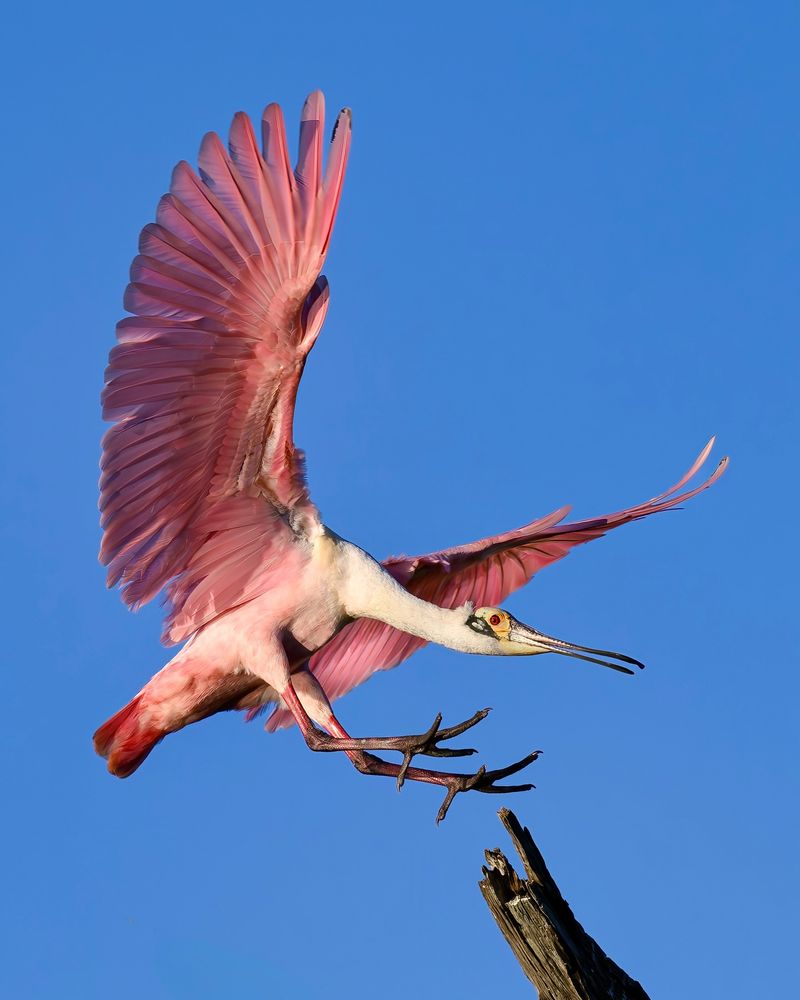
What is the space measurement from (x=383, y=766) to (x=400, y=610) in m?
1.00

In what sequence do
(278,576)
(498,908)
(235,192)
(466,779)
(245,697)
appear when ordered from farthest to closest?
(245,697)
(278,576)
(466,779)
(235,192)
(498,908)

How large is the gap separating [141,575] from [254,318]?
5.95ft

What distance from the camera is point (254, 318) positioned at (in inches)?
325

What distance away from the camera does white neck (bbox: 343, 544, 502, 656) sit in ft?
30.0

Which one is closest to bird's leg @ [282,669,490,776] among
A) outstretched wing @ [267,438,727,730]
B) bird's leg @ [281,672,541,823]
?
bird's leg @ [281,672,541,823]

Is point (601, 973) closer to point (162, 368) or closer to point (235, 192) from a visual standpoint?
point (162, 368)

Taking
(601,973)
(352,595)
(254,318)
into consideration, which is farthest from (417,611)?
(601,973)

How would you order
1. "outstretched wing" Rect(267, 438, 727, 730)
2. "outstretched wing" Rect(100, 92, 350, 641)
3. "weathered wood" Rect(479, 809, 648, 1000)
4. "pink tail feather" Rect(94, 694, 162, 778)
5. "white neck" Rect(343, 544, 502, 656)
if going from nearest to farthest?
"weathered wood" Rect(479, 809, 648, 1000) < "outstretched wing" Rect(100, 92, 350, 641) < "white neck" Rect(343, 544, 502, 656) < "pink tail feather" Rect(94, 694, 162, 778) < "outstretched wing" Rect(267, 438, 727, 730)

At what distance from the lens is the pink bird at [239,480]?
798 cm

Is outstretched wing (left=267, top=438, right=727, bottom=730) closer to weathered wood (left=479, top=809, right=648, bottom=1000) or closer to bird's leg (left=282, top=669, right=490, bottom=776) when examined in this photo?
bird's leg (left=282, top=669, right=490, bottom=776)

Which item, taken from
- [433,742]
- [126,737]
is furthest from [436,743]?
[126,737]

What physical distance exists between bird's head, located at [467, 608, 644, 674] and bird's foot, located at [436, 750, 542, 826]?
3.68 ft

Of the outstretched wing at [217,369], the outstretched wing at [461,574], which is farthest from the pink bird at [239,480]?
the outstretched wing at [461,574]

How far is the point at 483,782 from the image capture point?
852 cm
